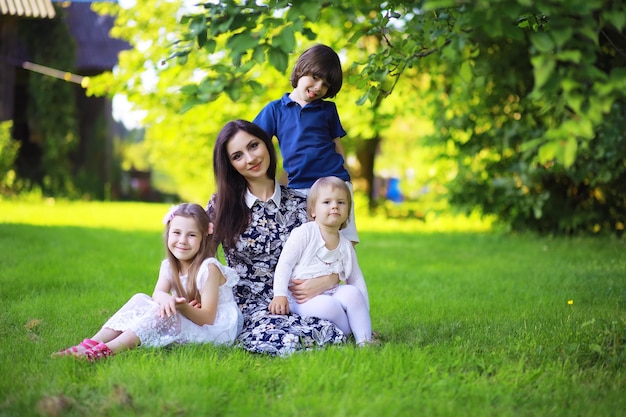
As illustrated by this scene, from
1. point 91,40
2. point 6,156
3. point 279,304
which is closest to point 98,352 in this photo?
point 279,304

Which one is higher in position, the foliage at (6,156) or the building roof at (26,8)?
the building roof at (26,8)

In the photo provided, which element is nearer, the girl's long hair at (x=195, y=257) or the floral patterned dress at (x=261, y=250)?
the girl's long hair at (x=195, y=257)

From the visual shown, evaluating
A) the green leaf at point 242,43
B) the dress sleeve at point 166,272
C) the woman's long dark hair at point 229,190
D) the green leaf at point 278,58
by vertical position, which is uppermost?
the green leaf at point 242,43

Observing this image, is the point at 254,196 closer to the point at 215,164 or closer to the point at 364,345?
the point at 215,164

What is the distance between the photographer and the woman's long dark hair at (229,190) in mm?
4250

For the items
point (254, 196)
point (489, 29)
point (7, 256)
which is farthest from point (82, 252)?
point (489, 29)

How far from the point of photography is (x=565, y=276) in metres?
6.91

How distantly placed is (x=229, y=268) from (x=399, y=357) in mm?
1078

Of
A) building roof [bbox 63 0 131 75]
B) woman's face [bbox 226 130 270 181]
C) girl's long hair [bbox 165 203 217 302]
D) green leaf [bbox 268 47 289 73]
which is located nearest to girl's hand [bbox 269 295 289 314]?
girl's long hair [bbox 165 203 217 302]

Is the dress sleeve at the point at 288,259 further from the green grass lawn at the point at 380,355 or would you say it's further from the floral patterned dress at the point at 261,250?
the green grass lawn at the point at 380,355

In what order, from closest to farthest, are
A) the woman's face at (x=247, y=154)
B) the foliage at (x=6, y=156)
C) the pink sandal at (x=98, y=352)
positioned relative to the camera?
the pink sandal at (x=98, y=352), the woman's face at (x=247, y=154), the foliage at (x=6, y=156)

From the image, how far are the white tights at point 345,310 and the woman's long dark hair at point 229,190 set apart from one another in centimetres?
61

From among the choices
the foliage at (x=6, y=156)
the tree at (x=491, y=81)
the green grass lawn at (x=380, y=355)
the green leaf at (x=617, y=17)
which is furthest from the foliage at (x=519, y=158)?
the foliage at (x=6, y=156)

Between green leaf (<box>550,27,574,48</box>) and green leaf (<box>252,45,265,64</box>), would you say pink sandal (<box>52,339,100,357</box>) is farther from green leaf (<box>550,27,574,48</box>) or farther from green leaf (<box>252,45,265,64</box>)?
green leaf (<box>550,27,574,48</box>)
